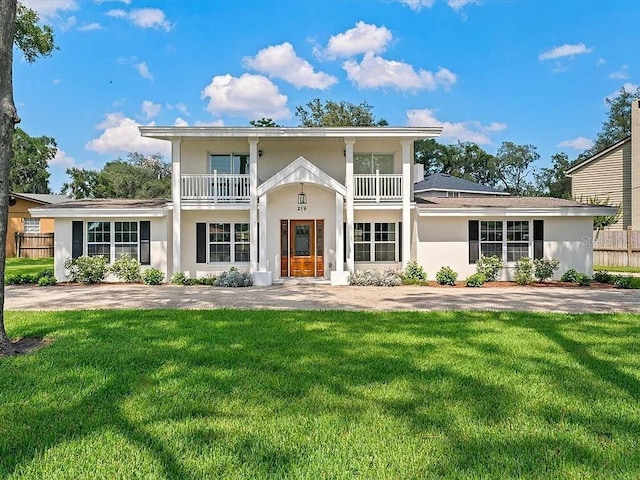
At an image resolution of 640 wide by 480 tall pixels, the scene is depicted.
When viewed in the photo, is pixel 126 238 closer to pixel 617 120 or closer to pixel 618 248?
pixel 618 248

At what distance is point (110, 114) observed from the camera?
35656 mm

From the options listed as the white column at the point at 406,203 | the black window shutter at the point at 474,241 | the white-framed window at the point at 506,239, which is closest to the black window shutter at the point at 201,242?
the white column at the point at 406,203

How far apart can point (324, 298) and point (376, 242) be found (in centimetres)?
577

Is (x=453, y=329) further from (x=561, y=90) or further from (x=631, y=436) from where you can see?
(x=561, y=90)

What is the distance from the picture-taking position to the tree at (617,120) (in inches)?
1890

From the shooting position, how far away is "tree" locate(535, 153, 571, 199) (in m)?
53.8

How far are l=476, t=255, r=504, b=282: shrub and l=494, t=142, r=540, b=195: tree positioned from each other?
48.4 meters

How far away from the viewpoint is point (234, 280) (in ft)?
48.8

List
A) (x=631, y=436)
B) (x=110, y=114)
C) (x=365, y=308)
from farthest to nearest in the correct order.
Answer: (x=110, y=114), (x=365, y=308), (x=631, y=436)

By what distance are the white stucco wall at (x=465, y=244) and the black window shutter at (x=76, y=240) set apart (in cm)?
1218

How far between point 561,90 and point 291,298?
2820cm

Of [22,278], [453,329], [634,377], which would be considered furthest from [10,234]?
[634,377]

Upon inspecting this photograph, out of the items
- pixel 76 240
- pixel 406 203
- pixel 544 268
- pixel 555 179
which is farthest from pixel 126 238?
pixel 555 179

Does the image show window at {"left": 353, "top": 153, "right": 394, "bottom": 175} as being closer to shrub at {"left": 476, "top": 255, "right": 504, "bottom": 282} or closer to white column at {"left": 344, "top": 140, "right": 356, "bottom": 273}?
white column at {"left": 344, "top": 140, "right": 356, "bottom": 273}
